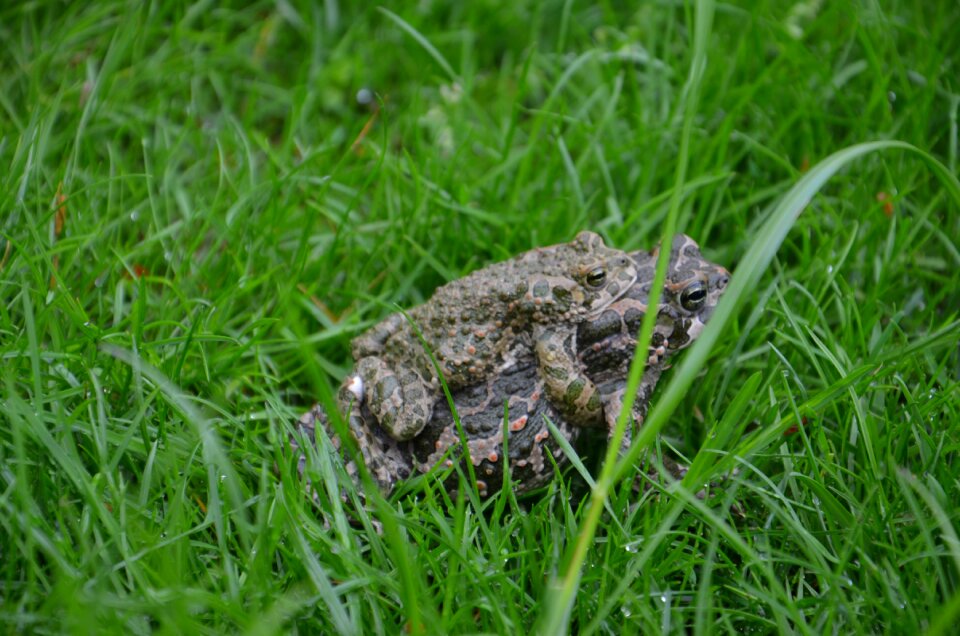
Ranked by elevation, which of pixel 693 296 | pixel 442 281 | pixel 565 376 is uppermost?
pixel 693 296

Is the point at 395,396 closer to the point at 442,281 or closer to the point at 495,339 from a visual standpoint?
the point at 495,339

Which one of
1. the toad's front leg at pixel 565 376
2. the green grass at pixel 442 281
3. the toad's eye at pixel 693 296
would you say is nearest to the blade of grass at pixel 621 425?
the green grass at pixel 442 281

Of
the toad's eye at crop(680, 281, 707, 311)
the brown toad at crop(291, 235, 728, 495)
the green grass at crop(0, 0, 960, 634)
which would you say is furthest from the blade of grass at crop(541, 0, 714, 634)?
the toad's eye at crop(680, 281, 707, 311)

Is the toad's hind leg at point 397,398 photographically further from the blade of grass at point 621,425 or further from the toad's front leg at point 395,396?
the blade of grass at point 621,425

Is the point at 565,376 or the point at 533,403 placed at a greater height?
the point at 565,376

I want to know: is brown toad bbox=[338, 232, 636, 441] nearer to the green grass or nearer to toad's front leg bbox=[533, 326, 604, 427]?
toad's front leg bbox=[533, 326, 604, 427]

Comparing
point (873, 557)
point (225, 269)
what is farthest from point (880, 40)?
point (225, 269)

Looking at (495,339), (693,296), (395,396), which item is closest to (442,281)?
(495,339)
